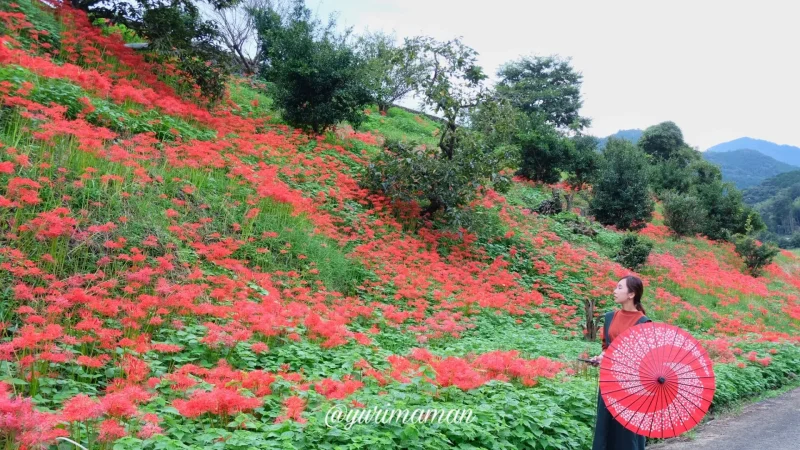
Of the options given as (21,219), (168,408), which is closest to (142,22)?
(21,219)

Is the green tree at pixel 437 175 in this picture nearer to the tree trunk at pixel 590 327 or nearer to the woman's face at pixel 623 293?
the tree trunk at pixel 590 327

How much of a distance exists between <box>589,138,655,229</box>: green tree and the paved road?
13.2 metres

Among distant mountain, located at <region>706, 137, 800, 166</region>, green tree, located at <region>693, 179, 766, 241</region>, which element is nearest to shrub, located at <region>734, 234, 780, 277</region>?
green tree, located at <region>693, 179, 766, 241</region>

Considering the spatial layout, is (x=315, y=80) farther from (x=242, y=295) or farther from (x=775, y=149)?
(x=775, y=149)

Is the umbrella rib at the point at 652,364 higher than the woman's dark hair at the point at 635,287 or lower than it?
lower

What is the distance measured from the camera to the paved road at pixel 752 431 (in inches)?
216

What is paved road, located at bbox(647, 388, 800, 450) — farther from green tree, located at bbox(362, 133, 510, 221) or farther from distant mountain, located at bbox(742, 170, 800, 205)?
distant mountain, located at bbox(742, 170, 800, 205)

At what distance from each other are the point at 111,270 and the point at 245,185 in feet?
12.1

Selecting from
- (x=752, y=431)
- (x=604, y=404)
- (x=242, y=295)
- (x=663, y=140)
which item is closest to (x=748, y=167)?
(x=663, y=140)

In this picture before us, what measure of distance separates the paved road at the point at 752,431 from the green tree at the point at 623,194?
13.2m

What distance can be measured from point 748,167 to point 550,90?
10219 cm

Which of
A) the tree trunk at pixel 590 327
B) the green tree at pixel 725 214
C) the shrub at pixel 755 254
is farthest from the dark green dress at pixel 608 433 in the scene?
Answer: the green tree at pixel 725 214

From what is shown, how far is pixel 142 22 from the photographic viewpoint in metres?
11.4

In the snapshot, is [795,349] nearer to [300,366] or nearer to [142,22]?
[300,366]
